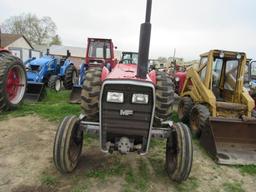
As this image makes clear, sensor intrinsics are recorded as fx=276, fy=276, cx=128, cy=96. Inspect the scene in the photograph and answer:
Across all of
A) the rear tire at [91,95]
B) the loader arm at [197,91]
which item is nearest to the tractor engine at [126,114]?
the rear tire at [91,95]

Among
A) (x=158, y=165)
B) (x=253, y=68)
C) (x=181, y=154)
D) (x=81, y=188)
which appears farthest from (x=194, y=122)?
(x=81, y=188)

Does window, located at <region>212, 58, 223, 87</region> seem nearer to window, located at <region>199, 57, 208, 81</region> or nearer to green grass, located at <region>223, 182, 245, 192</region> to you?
window, located at <region>199, 57, 208, 81</region>

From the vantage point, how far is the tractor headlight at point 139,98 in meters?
3.38

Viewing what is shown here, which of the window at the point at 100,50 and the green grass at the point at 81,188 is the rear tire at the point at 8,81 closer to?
the window at the point at 100,50

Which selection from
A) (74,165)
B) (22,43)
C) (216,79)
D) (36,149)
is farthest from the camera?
(22,43)

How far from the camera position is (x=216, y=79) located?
6863 millimetres

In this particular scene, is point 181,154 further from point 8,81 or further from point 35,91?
point 35,91

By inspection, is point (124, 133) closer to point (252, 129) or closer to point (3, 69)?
point (252, 129)

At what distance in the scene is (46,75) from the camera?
35.6ft

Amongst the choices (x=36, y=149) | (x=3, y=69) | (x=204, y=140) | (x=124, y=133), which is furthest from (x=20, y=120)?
(x=204, y=140)

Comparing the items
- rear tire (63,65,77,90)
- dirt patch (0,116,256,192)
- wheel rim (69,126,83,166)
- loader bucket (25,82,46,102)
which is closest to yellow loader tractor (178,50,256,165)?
dirt patch (0,116,256,192)

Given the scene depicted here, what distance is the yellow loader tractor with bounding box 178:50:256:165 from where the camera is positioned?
4859mm

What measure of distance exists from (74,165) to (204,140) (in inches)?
99.6

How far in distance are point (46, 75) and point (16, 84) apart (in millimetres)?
3515
